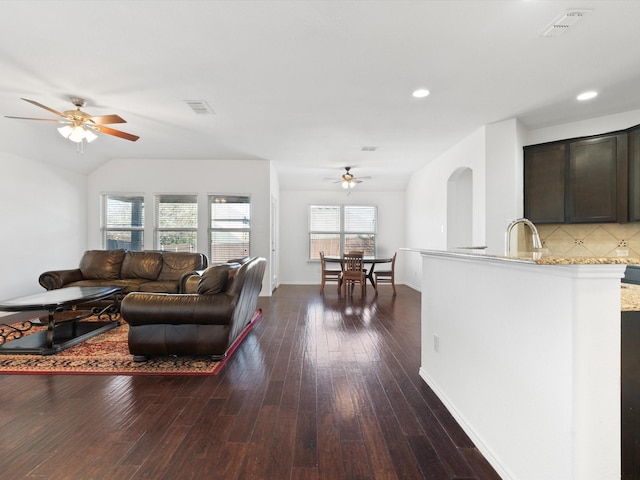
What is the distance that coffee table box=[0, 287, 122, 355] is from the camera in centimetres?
301

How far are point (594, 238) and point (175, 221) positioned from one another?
271 inches

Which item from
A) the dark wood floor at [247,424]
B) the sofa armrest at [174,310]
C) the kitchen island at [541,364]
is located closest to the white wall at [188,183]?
the sofa armrest at [174,310]

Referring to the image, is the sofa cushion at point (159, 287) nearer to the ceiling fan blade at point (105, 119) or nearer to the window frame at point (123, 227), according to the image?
the window frame at point (123, 227)

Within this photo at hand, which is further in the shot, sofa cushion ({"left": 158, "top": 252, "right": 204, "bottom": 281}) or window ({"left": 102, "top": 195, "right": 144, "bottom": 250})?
window ({"left": 102, "top": 195, "right": 144, "bottom": 250})

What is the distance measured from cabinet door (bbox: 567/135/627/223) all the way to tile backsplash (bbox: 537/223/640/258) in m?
0.31

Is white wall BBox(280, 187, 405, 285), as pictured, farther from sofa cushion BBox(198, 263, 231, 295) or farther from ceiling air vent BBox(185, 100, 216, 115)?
sofa cushion BBox(198, 263, 231, 295)

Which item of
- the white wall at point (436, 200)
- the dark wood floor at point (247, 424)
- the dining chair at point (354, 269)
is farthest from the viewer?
the dining chair at point (354, 269)

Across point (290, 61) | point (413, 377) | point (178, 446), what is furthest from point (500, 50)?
point (178, 446)

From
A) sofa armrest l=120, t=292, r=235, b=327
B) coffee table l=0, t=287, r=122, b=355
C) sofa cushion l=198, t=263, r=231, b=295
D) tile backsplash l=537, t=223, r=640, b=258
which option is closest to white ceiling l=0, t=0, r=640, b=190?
tile backsplash l=537, t=223, r=640, b=258

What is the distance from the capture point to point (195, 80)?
321cm

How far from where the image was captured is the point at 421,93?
3471 millimetres

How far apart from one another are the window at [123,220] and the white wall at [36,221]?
1.30ft

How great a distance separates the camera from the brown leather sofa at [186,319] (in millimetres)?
2775

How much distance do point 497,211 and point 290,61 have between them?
10.7 ft
